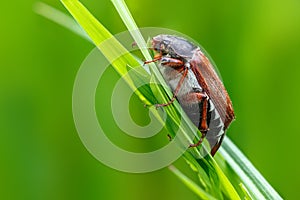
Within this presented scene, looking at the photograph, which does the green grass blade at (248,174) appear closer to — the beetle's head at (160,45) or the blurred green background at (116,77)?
the beetle's head at (160,45)

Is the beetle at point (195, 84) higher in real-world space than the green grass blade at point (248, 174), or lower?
higher

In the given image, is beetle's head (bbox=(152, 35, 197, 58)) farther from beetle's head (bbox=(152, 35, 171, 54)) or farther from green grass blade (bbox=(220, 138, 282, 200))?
green grass blade (bbox=(220, 138, 282, 200))

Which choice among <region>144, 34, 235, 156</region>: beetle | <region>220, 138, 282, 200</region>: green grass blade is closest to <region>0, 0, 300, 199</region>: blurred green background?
<region>144, 34, 235, 156</region>: beetle

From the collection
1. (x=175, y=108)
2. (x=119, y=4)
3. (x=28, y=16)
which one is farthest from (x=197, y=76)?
(x=28, y=16)

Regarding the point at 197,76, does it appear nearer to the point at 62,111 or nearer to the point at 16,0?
the point at 62,111

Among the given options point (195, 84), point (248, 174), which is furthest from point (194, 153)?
point (195, 84)

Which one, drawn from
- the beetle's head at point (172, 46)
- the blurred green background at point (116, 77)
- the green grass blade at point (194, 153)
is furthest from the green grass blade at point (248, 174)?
the blurred green background at point (116, 77)

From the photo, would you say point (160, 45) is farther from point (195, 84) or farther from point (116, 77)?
point (116, 77)
